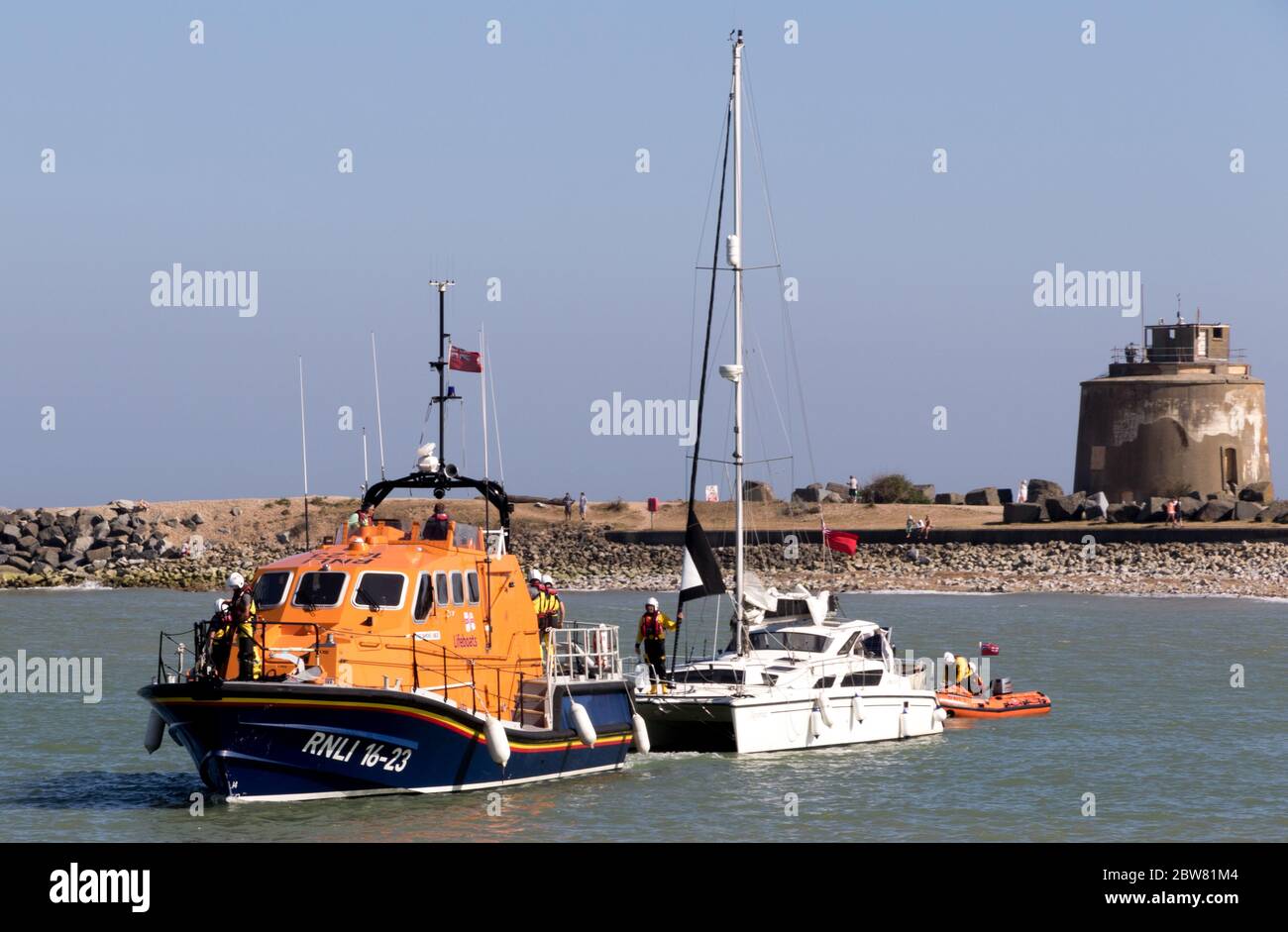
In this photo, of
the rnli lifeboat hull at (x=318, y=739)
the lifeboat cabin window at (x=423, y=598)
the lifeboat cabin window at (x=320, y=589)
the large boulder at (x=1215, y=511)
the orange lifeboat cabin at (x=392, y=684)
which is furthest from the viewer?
the large boulder at (x=1215, y=511)

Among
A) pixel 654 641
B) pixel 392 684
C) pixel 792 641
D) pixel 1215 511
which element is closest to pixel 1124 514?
pixel 1215 511

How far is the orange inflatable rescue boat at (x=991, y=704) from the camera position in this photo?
3034 centimetres

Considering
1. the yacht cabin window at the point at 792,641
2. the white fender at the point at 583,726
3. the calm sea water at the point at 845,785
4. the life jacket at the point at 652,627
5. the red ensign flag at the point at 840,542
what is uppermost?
the red ensign flag at the point at 840,542

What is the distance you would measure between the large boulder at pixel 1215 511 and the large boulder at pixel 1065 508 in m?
4.18

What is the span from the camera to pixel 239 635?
18906mm

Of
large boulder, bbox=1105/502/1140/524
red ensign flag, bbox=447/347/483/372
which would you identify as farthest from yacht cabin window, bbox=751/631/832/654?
large boulder, bbox=1105/502/1140/524

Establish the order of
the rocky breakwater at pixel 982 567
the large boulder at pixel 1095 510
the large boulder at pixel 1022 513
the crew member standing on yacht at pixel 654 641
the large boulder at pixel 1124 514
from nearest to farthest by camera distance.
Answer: the crew member standing on yacht at pixel 654 641
the rocky breakwater at pixel 982 567
the large boulder at pixel 1124 514
the large boulder at pixel 1095 510
the large boulder at pixel 1022 513

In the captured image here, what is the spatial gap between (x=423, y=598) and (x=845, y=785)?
6101 mm

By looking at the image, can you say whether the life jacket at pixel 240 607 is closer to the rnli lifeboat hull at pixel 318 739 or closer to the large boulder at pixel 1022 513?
the rnli lifeboat hull at pixel 318 739

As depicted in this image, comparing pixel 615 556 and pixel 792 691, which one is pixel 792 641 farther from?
pixel 615 556

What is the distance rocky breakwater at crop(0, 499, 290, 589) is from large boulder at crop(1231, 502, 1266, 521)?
3616cm

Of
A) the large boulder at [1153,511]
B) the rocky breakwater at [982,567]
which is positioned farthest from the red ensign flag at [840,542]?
the large boulder at [1153,511]

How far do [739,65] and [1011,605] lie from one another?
29812 mm
